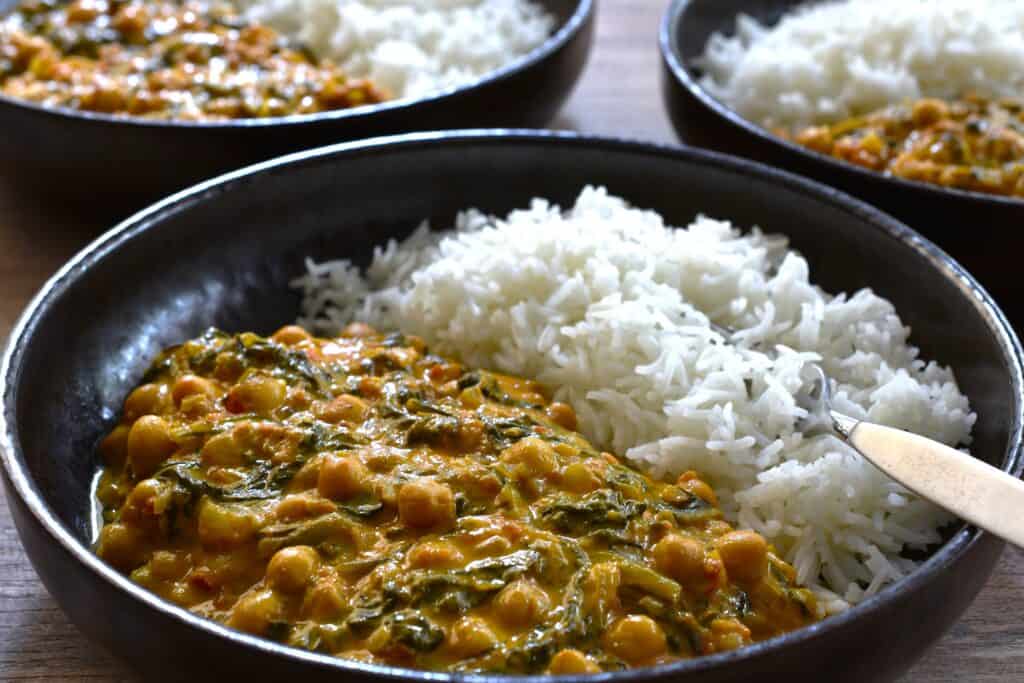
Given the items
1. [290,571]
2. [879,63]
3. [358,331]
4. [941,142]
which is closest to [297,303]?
[358,331]

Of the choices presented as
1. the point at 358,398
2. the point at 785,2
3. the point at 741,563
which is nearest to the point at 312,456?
the point at 358,398

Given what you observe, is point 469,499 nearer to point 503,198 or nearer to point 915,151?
point 503,198

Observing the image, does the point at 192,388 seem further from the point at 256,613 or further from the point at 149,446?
the point at 256,613

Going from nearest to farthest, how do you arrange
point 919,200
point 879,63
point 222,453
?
1. point 222,453
2. point 919,200
3. point 879,63

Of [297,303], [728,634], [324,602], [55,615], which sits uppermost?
[324,602]

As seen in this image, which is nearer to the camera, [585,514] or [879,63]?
[585,514]

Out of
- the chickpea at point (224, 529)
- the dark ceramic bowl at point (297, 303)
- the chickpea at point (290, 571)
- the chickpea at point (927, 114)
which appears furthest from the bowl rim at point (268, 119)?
the chickpea at point (290, 571)

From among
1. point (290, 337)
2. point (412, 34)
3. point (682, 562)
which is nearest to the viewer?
point (682, 562)
